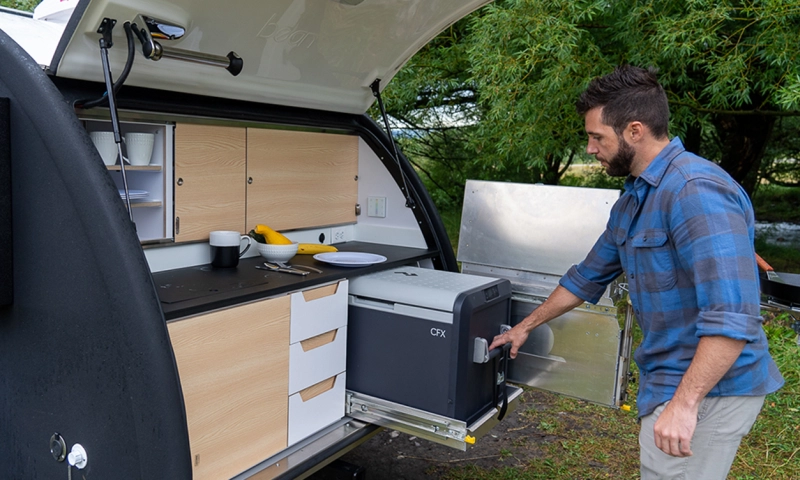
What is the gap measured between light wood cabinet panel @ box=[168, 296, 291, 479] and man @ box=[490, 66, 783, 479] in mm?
1224

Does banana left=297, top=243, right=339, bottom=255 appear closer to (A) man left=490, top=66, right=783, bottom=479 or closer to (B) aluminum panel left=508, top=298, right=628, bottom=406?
(B) aluminum panel left=508, top=298, right=628, bottom=406

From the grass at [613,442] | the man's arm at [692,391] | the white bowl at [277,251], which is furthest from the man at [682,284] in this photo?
the grass at [613,442]

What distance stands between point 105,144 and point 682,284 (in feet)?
6.51

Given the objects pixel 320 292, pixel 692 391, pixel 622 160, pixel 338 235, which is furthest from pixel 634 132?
pixel 338 235

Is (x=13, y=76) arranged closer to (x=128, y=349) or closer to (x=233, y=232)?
(x=128, y=349)

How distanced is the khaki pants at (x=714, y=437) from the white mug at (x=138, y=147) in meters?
2.00

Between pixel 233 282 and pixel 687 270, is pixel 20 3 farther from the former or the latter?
pixel 687 270

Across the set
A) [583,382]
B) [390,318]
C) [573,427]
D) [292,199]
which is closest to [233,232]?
[292,199]

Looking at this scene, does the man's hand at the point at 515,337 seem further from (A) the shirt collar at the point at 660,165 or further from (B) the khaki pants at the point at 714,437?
(A) the shirt collar at the point at 660,165

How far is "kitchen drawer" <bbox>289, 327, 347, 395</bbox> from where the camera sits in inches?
100

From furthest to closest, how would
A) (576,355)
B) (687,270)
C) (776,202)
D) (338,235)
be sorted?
(776,202) < (338,235) < (576,355) < (687,270)

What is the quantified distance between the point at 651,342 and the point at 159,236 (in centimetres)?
184

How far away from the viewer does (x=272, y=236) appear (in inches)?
118

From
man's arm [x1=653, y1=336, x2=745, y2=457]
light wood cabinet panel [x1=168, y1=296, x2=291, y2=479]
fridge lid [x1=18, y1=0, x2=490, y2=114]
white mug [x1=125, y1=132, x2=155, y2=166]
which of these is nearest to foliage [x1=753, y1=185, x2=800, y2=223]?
fridge lid [x1=18, y1=0, x2=490, y2=114]
